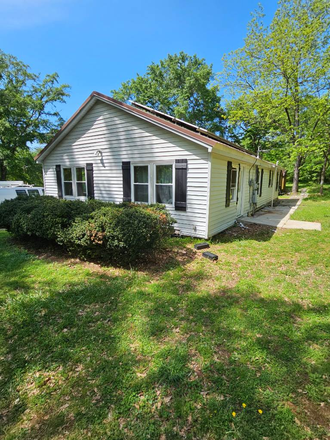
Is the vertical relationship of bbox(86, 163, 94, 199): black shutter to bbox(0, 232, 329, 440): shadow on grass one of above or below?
above

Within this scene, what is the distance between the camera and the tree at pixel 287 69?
15172 millimetres

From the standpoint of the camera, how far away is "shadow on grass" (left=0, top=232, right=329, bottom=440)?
167 cm

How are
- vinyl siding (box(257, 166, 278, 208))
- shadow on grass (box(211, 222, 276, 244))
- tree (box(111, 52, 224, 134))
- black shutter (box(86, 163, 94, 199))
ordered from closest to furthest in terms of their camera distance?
1. shadow on grass (box(211, 222, 276, 244))
2. black shutter (box(86, 163, 94, 199))
3. vinyl siding (box(257, 166, 278, 208))
4. tree (box(111, 52, 224, 134))

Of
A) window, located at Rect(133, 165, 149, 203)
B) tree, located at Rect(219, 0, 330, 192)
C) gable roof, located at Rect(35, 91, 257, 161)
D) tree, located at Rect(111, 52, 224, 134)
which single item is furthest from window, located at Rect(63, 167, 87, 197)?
tree, located at Rect(111, 52, 224, 134)

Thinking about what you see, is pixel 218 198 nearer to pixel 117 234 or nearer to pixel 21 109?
pixel 117 234

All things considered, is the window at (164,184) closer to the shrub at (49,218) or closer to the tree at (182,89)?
the shrub at (49,218)

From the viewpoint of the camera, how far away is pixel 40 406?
5.92 feet

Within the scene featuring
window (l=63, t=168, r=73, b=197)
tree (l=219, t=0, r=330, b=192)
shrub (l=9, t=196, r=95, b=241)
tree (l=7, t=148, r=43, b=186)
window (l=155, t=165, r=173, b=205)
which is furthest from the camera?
tree (l=7, t=148, r=43, b=186)

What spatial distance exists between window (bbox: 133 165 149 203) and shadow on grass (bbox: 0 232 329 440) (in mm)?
4267

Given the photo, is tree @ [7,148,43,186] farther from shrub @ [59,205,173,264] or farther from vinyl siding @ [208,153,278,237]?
vinyl siding @ [208,153,278,237]

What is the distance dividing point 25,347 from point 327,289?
14.9ft

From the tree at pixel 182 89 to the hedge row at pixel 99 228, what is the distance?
2202 cm

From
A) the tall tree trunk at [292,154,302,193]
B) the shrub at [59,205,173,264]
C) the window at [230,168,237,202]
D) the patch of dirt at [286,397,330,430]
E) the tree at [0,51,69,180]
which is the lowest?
the patch of dirt at [286,397,330,430]

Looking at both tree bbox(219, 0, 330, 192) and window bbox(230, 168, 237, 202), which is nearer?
window bbox(230, 168, 237, 202)
